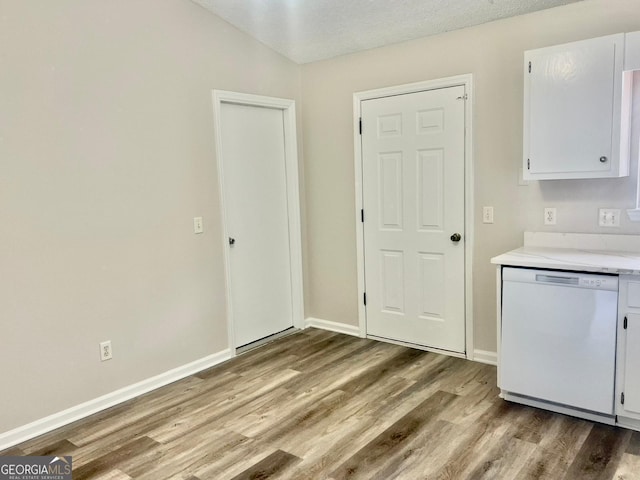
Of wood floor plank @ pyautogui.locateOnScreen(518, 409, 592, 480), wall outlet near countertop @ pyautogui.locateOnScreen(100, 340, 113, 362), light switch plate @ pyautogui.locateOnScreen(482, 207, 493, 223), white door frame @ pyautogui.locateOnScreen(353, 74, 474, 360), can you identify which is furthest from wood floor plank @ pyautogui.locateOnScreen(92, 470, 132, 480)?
light switch plate @ pyautogui.locateOnScreen(482, 207, 493, 223)

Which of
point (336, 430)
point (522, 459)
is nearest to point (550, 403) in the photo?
point (522, 459)

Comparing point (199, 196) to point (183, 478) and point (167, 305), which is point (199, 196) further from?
point (183, 478)

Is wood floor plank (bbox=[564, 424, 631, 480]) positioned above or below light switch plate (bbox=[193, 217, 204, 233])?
below

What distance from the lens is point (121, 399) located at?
10.5ft

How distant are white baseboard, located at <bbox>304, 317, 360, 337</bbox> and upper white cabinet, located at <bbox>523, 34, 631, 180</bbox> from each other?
206 centimetres

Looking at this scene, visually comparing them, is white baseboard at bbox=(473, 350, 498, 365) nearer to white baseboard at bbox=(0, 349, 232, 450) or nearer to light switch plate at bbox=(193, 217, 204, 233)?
white baseboard at bbox=(0, 349, 232, 450)

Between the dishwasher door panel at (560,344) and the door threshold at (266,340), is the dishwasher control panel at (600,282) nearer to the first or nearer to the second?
the dishwasher door panel at (560,344)

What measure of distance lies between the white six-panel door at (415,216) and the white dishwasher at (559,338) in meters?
0.80

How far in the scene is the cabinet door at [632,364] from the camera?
8.16 feet

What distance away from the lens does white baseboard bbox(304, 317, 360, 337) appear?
14.3 ft

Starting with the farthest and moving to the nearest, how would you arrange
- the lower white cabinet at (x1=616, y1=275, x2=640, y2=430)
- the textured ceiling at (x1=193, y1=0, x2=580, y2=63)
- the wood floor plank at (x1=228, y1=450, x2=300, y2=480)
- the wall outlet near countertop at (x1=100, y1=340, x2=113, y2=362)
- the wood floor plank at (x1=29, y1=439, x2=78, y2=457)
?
the textured ceiling at (x1=193, y1=0, x2=580, y2=63), the wall outlet near countertop at (x1=100, y1=340, x2=113, y2=362), the wood floor plank at (x1=29, y1=439, x2=78, y2=457), the lower white cabinet at (x1=616, y1=275, x2=640, y2=430), the wood floor plank at (x1=228, y1=450, x2=300, y2=480)

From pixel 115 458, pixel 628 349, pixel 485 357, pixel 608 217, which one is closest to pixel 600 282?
pixel 628 349

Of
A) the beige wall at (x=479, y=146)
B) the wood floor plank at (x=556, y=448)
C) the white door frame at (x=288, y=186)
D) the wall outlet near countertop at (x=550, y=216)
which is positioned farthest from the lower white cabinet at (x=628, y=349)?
→ the white door frame at (x=288, y=186)

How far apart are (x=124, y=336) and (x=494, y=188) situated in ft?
8.95
